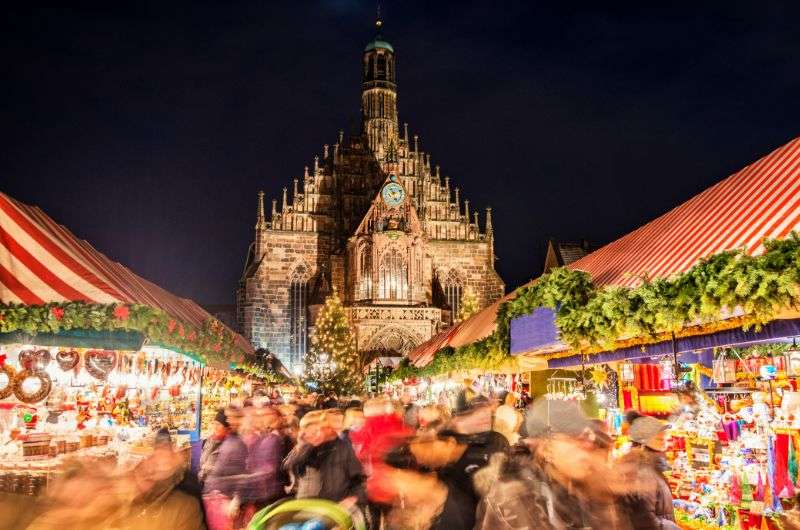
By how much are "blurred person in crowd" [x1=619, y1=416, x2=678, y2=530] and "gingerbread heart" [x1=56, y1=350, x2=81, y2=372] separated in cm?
745

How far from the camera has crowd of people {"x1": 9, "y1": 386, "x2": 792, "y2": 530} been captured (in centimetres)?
358

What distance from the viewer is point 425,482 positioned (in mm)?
3916

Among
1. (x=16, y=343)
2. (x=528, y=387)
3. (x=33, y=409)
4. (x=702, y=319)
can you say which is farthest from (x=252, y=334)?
(x=702, y=319)

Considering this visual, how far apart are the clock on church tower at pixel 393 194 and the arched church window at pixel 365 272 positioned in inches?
119

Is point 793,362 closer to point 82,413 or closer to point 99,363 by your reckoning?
point 99,363

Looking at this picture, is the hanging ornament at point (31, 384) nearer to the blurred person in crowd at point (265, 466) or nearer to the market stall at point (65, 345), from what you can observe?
the market stall at point (65, 345)

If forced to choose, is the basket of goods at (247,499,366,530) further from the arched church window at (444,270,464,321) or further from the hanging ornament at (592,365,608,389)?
the arched church window at (444,270,464,321)

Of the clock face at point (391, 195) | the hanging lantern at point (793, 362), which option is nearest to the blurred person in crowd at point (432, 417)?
the hanging lantern at point (793, 362)

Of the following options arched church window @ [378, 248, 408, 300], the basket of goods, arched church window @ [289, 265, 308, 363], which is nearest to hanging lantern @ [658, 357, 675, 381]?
the basket of goods

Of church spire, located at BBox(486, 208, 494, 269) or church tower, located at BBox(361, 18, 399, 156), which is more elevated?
church tower, located at BBox(361, 18, 399, 156)

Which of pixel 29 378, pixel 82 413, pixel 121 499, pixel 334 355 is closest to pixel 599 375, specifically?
pixel 82 413

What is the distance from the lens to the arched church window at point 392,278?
40.2 metres

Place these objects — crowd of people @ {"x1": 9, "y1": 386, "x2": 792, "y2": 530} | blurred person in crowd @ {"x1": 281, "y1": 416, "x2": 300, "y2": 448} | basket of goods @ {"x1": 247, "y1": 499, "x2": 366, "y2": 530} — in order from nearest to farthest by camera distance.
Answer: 1. basket of goods @ {"x1": 247, "y1": 499, "x2": 366, "y2": 530}
2. crowd of people @ {"x1": 9, "y1": 386, "x2": 792, "y2": 530}
3. blurred person in crowd @ {"x1": 281, "y1": 416, "x2": 300, "y2": 448}

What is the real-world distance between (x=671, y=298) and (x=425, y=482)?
3582 mm
